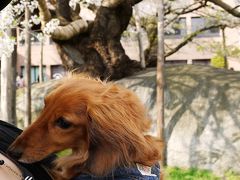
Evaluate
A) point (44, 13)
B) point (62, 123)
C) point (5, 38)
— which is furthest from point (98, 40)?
point (62, 123)

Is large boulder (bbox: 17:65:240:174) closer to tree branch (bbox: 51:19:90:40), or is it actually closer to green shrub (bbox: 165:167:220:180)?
green shrub (bbox: 165:167:220:180)

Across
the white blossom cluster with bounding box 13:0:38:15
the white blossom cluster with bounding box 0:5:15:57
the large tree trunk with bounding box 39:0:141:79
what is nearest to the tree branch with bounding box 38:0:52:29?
the white blossom cluster with bounding box 13:0:38:15

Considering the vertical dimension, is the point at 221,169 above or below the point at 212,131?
below

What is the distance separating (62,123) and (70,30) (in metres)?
7.80

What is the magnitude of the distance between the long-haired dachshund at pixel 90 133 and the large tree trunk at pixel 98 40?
7.69m

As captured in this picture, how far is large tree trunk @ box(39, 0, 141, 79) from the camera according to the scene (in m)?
10.1

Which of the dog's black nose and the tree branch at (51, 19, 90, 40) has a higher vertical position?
the tree branch at (51, 19, 90, 40)

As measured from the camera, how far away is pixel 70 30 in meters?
9.83

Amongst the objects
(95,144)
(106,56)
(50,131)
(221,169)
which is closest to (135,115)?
(95,144)

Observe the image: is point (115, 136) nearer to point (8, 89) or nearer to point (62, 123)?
point (62, 123)

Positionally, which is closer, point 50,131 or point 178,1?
point 50,131

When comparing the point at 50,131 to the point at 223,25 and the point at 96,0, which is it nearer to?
the point at 96,0

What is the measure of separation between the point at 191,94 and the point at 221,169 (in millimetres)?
1550

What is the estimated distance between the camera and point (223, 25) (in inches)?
639
